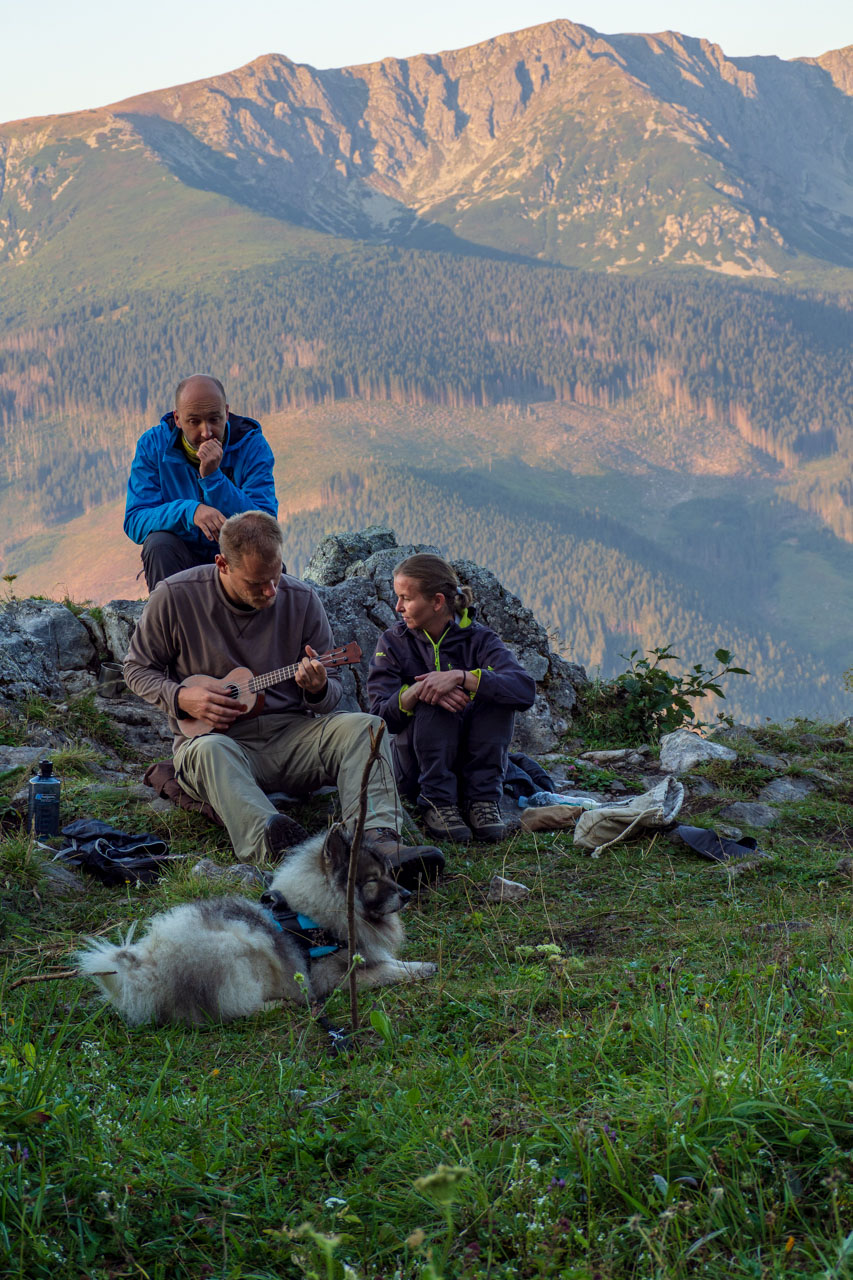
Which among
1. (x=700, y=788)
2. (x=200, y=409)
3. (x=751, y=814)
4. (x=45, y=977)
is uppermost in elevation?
(x=200, y=409)

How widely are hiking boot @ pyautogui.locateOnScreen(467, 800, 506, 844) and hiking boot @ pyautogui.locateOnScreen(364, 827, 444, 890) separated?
0.90 m

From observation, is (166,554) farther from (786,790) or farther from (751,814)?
(786,790)

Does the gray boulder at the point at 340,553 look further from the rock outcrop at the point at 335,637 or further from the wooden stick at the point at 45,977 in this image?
the wooden stick at the point at 45,977

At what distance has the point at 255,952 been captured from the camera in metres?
3.59

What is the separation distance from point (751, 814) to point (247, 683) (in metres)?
3.48

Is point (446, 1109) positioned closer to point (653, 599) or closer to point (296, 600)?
point (296, 600)

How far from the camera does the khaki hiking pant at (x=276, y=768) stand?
16.9 feet

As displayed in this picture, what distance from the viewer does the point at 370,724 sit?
5496 mm

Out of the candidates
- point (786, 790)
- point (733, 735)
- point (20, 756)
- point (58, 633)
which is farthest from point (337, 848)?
point (733, 735)

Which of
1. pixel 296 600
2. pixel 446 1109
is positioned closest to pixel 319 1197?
pixel 446 1109

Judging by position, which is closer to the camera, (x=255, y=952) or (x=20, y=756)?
(x=255, y=952)

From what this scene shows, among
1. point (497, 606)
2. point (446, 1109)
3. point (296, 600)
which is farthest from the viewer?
point (497, 606)

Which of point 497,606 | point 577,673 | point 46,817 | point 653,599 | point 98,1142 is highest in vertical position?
point 98,1142

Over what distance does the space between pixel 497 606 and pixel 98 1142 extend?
9066 millimetres
